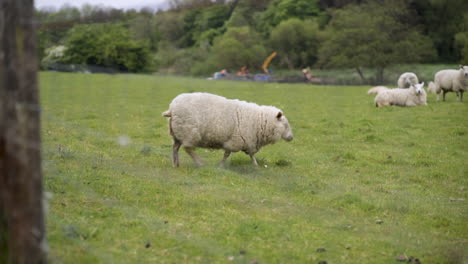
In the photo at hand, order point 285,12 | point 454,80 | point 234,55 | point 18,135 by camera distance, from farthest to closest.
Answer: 1. point 285,12
2. point 234,55
3. point 454,80
4. point 18,135

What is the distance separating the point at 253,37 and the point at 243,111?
67282 mm

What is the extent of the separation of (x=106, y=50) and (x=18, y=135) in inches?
2404

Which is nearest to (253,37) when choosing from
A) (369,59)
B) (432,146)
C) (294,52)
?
(294,52)

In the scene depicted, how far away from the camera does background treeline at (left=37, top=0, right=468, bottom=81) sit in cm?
5341

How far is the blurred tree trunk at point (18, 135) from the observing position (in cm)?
373

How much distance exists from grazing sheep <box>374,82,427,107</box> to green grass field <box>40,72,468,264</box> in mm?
5906

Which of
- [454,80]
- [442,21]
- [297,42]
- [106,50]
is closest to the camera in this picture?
[454,80]

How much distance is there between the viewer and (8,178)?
3738 mm

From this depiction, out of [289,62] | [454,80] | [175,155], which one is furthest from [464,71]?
[289,62]

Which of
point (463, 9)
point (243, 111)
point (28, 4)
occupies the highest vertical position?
point (463, 9)

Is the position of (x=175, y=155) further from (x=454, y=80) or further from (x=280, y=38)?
(x=280, y=38)

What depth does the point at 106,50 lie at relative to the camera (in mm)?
62000

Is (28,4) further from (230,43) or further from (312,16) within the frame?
(312,16)

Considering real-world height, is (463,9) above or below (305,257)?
above
